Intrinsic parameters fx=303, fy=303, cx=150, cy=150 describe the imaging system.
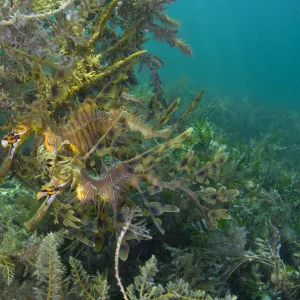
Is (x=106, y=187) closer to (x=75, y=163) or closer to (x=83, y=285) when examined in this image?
(x=75, y=163)

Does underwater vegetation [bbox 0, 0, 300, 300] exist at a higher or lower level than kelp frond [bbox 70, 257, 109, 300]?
higher

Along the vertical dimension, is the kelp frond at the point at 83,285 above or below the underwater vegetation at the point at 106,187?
below

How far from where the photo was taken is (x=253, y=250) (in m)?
2.70

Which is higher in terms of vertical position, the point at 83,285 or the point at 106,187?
the point at 106,187

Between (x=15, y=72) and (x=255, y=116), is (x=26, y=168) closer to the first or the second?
(x=15, y=72)

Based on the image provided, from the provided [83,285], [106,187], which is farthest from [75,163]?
[83,285]

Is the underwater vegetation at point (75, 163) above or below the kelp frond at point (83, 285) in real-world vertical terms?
above

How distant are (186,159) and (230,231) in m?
1.02

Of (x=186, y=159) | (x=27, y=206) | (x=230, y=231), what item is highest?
(x=186, y=159)

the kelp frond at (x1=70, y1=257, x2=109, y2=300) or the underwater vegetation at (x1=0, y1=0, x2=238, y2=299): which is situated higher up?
the underwater vegetation at (x1=0, y1=0, x2=238, y2=299)

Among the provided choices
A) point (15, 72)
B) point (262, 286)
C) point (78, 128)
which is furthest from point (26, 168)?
point (262, 286)

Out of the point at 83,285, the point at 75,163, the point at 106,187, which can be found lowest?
the point at 83,285

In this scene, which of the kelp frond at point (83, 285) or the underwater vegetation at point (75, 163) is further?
the kelp frond at point (83, 285)

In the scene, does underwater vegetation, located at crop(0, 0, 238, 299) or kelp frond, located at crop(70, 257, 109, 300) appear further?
kelp frond, located at crop(70, 257, 109, 300)
